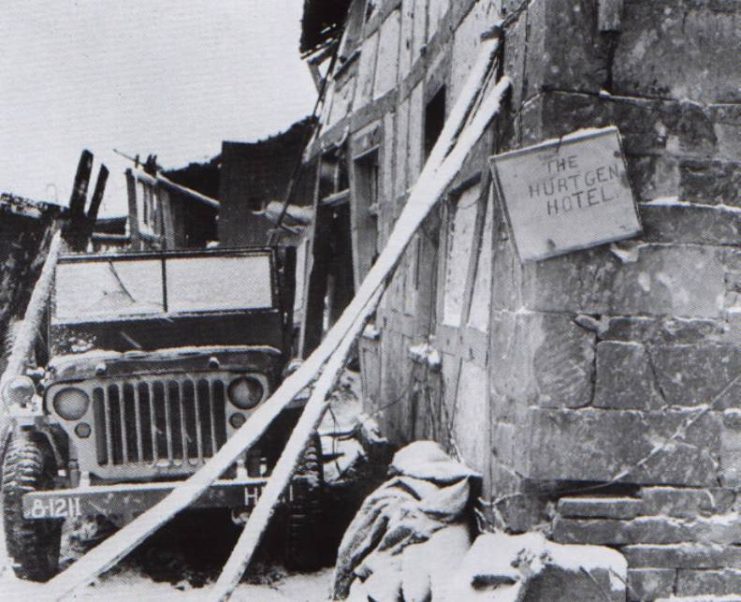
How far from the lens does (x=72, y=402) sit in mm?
4734

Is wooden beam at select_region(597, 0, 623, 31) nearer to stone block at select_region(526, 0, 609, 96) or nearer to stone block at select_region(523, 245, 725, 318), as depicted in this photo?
stone block at select_region(526, 0, 609, 96)

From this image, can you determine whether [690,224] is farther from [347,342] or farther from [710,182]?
[347,342]

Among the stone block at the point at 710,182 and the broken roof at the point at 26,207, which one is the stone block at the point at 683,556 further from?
the broken roof at the point at 26,207

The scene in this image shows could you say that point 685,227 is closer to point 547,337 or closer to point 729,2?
point 547,337

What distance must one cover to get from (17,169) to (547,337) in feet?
17.8

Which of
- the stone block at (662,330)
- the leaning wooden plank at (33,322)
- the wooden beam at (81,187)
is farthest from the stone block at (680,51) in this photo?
the wooden beam at (81,187)

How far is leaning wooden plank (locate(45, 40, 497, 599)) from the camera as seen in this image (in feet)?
9.12

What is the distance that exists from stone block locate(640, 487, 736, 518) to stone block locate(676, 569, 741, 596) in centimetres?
22

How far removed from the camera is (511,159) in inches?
109

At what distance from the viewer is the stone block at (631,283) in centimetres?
271

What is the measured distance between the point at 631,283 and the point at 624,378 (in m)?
0.36

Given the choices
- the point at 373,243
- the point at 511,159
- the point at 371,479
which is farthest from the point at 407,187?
the point at 511,159

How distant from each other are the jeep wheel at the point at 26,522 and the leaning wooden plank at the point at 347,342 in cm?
241

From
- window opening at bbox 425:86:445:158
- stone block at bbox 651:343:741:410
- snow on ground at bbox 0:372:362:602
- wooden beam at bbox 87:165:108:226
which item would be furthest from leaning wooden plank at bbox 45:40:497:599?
wooden beam at bbox 87:165:108:226
